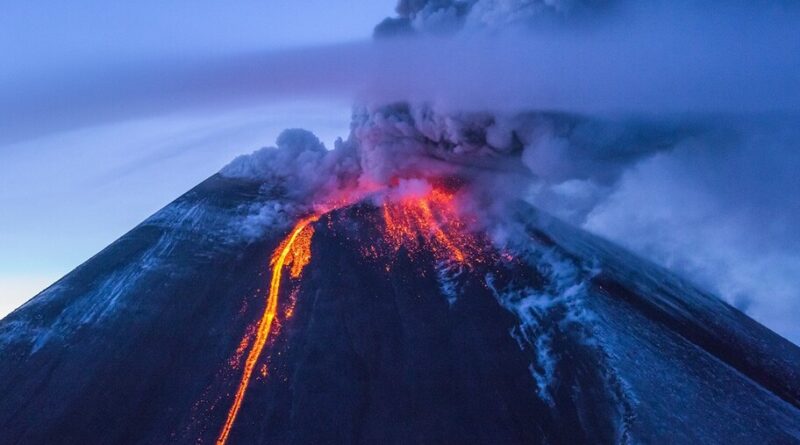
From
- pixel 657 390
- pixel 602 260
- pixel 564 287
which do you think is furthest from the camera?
pixel 602 260

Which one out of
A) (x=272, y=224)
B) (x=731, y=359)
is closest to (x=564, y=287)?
(x=731, y=359)

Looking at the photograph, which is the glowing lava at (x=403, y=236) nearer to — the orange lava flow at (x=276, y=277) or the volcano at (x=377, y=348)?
the orange lava flow at (x=276, y=277)

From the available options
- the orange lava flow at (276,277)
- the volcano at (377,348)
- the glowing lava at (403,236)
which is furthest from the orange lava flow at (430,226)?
the orange lava flow at (276,277)

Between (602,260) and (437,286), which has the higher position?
(437,286)

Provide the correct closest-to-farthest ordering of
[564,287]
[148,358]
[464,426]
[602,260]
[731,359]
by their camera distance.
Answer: [464,426], [148,358], [731,359], [564,287], [602,260]

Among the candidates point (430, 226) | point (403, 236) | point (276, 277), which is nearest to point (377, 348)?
point (276, 277)

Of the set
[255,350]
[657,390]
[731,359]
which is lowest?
[731,359]

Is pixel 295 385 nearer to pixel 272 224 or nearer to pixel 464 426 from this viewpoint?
pixel 464 426

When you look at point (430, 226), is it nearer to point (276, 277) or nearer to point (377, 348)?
point (276, 277)
